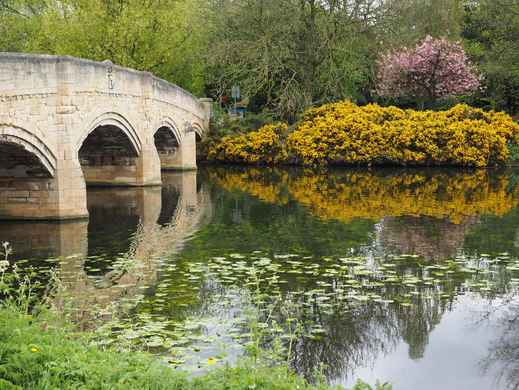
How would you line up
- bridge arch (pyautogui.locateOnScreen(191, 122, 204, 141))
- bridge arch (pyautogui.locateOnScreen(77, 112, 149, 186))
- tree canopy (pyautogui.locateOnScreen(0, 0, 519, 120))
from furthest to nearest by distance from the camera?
bridge arch (pyautogui.locateOnScreen(191, 122, 204, 141)), tree canopy (pyautogui.locateOnScreen(0, 0, 519, 120)), bridge arch (pyautogui.locateOnScreen(77, 112, 149, 186))

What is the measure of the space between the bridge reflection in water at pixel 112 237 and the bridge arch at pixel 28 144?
4.23ft

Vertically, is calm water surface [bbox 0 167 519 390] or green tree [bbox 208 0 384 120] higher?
green tree [bbox 208 0 384 120]

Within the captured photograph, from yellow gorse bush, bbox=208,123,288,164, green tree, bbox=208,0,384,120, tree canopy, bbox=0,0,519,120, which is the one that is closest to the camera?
tree canopy, bbox=0,0,519,120

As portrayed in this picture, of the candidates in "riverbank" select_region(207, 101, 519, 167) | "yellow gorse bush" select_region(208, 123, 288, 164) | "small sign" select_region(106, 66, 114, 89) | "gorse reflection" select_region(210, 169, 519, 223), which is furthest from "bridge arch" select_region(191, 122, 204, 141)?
"small sign" select_region(106, 66, 114, 89)

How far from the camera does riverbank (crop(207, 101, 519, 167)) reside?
27078 mm

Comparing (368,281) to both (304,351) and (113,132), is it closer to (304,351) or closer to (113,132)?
(304,351)

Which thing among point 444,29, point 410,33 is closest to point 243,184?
point 410,33

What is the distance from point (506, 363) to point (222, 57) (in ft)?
76.5

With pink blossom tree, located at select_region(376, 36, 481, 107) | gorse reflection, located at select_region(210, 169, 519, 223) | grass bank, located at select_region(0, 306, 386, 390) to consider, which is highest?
pink blossom tree, located at select_region(376, 36, 481, 107)

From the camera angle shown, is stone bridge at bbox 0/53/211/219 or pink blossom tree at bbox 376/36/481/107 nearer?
stone bridge at bbox 0/53/211/219

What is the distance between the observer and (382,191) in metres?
20.5

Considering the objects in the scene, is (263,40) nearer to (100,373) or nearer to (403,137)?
(403,137)

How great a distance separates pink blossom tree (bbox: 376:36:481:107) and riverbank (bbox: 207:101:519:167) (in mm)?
2670

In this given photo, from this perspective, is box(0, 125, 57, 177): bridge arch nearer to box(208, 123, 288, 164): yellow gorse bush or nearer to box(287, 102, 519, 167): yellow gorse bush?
box(287, 102, 519, 167): yellow gorse bush
